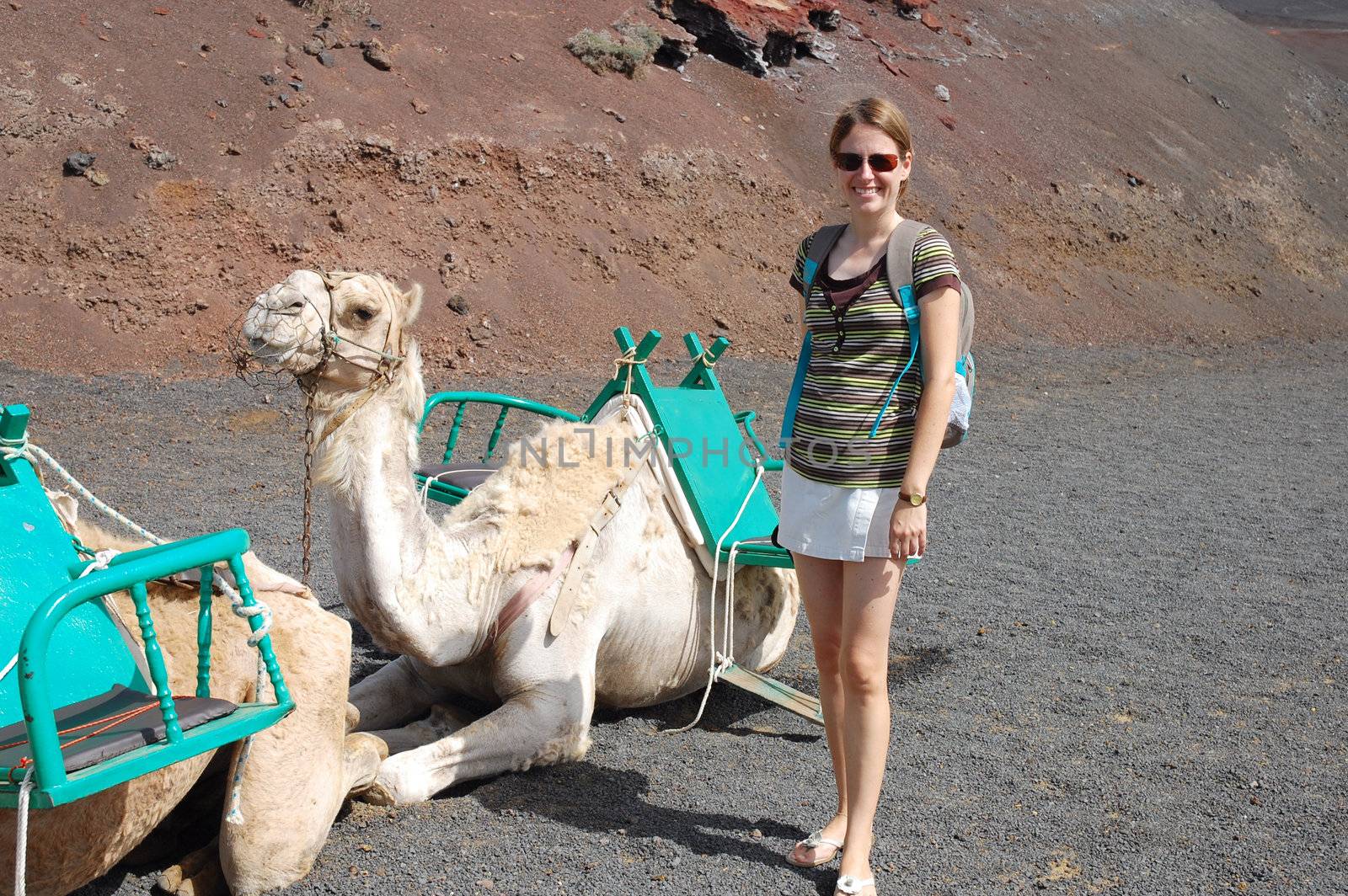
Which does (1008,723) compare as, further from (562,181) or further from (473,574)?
(562,181)

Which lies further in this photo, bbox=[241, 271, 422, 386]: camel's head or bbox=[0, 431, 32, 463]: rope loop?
bbox=[241, 271, 422, 386]: camel's head

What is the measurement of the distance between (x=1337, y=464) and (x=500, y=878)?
30.5 ft

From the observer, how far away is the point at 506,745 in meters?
3.69

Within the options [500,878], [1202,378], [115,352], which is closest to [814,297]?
[500,878]

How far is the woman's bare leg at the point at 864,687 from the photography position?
3041 mm

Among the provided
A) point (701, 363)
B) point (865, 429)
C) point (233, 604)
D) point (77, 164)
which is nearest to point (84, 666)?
point (233, 604)

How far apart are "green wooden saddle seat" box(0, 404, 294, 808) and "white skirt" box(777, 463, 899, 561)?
1309mm

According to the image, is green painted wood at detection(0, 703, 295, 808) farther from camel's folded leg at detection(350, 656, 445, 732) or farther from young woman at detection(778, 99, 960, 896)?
camel's folded leg at detection(350, 656, 445, 732)

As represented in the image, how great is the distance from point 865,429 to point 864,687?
2.18 ft

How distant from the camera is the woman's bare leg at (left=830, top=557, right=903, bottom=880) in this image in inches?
120

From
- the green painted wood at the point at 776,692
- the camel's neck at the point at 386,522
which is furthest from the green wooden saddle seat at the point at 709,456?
the camel's neck at the point at 386,522

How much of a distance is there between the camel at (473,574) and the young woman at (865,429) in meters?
0.97

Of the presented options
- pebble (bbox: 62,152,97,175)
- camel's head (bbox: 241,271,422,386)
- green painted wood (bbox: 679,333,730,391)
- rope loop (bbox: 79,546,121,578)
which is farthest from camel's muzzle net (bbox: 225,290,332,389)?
pebble (bbox: 62,152,97,175)

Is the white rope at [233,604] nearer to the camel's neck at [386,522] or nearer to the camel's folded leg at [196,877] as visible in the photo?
the camel's folded leg at [196,877]
